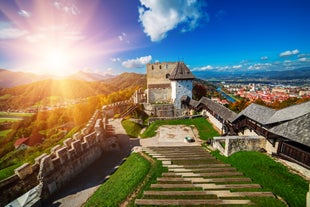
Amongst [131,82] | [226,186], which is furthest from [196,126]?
[131,82]

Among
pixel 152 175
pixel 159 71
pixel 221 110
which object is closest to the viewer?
pixel 152 175

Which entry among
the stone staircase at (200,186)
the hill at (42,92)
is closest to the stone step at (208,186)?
the stone staircase at (200,186)

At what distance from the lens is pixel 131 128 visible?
2052cm

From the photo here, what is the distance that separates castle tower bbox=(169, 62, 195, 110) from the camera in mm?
26244

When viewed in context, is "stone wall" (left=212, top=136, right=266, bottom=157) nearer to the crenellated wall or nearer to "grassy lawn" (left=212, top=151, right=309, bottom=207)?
"grassy lawn" (left=212, top=151, right=309, bottom=207)

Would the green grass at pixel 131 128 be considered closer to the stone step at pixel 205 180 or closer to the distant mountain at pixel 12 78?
the stone step at pixel 205 180

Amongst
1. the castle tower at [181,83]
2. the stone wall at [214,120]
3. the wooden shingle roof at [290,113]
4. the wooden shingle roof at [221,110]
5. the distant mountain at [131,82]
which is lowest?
the stone wall at [214,120]

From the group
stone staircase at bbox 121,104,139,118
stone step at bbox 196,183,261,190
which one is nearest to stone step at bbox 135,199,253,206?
stone step at bbox 196,183,261,190

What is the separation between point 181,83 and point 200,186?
2066 cm

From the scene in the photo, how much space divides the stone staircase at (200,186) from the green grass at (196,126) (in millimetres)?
6453

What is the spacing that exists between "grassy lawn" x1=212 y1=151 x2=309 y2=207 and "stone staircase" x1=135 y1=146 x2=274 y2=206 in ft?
1.86

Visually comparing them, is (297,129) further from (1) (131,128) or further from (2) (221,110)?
(1) (131,128)

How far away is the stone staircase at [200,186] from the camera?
21.6 ft

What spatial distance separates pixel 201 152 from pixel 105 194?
27.3 feet
